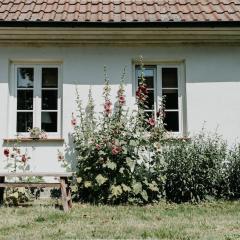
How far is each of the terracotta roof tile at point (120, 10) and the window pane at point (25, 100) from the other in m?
1.54

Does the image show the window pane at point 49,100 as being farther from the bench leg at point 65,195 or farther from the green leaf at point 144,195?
the green leaf at point 144,195

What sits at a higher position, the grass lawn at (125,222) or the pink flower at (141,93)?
the pink flower at (141,93)

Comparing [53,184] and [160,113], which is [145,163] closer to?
[160,113]

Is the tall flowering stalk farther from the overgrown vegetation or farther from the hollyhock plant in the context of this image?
the hollyhock plant

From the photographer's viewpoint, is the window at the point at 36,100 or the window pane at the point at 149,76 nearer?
the window at the point at 36,100

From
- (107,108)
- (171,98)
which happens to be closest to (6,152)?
(107,108)

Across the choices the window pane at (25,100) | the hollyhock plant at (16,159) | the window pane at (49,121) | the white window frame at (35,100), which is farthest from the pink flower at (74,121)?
the hollyhock plant at (16,159)

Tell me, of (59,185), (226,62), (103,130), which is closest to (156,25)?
(226,62)

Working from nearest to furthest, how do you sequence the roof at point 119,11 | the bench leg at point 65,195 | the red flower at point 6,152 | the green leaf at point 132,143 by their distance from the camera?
the bench leg at point 65,195 → the green leaf at point 132,143 → the red flower at point 6,152 → the roof at point 119,11

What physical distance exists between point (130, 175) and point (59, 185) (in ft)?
4.45

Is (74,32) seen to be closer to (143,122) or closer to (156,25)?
(156,25)

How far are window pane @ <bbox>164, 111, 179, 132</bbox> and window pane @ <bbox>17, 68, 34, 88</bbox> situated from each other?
298 centimetres

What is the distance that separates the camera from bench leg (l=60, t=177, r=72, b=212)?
7414 millimetres

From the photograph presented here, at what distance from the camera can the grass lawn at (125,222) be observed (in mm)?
5711
